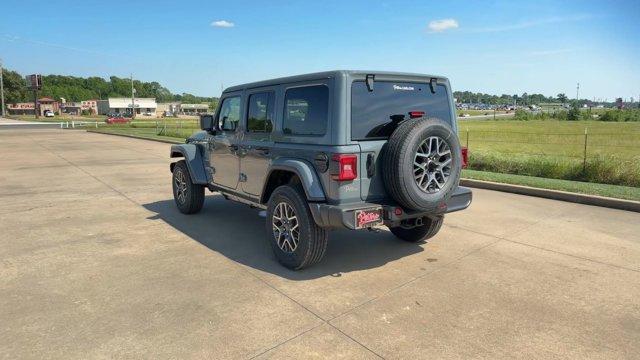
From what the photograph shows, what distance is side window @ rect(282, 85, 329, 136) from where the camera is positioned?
167 inches

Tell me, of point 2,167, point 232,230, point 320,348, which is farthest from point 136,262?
point 2,167

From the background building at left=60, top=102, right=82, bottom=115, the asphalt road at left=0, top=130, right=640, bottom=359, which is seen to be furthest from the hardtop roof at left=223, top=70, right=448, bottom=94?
the background building at left=60, top=102, right=82, bottom=115

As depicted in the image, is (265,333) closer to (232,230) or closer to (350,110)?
(350,110)

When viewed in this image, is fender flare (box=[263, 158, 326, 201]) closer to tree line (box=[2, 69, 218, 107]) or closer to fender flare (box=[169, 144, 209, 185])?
fender flare (box=[169, 144, 209, 185])

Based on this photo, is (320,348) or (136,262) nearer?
(320,348)

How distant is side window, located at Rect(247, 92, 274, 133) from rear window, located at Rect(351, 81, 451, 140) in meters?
1.18

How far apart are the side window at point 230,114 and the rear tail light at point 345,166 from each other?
→ 7.07 ft

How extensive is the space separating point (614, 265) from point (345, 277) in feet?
9.24

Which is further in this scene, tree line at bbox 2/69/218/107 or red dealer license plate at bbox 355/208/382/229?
tree line at bbox 2/69/218/107

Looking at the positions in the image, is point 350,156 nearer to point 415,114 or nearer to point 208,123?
point 415,114

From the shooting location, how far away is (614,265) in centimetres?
468

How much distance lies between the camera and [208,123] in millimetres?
6215

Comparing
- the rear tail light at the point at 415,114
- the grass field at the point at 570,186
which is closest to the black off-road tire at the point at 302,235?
the rear tail light at the point at 415,114

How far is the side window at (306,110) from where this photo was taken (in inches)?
167
